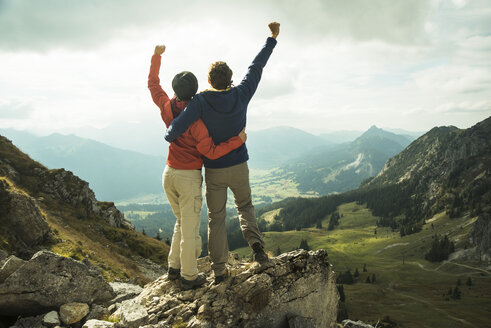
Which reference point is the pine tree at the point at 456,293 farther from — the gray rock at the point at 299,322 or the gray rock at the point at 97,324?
the gray rock at the point at 97,324

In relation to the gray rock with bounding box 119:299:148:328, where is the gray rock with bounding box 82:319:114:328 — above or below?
above

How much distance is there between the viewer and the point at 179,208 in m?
8.91

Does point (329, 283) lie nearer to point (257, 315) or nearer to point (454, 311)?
point (257, 315)

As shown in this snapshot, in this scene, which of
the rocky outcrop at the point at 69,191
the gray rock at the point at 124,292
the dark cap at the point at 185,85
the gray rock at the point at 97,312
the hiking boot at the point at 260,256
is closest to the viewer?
the dark cap at the point at 185,85

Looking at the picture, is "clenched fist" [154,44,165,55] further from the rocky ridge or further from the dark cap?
the rocky ridge

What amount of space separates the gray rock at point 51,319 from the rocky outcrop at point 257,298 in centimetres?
170

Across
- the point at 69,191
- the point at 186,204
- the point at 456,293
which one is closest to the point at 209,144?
the point at 186,204

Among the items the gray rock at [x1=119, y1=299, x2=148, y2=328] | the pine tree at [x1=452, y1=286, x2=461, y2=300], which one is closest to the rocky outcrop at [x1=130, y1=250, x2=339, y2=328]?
the gray rock at [x1=119, y1=299, x2=148, y2=328]

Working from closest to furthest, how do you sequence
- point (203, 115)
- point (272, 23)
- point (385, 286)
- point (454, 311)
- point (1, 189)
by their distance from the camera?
point (203, 115) → point (272, 23) → point (1, 189) → point (454, 311) → point (385, 286)

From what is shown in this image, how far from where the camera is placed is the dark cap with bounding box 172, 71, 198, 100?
7.63 meters

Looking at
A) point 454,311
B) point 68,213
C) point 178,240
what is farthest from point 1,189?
point 454,311

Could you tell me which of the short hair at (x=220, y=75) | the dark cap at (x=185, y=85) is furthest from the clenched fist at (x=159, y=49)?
the short hair at (x=220, y=75)

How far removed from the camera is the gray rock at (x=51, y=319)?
773cm

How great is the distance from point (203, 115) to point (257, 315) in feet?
21.7
